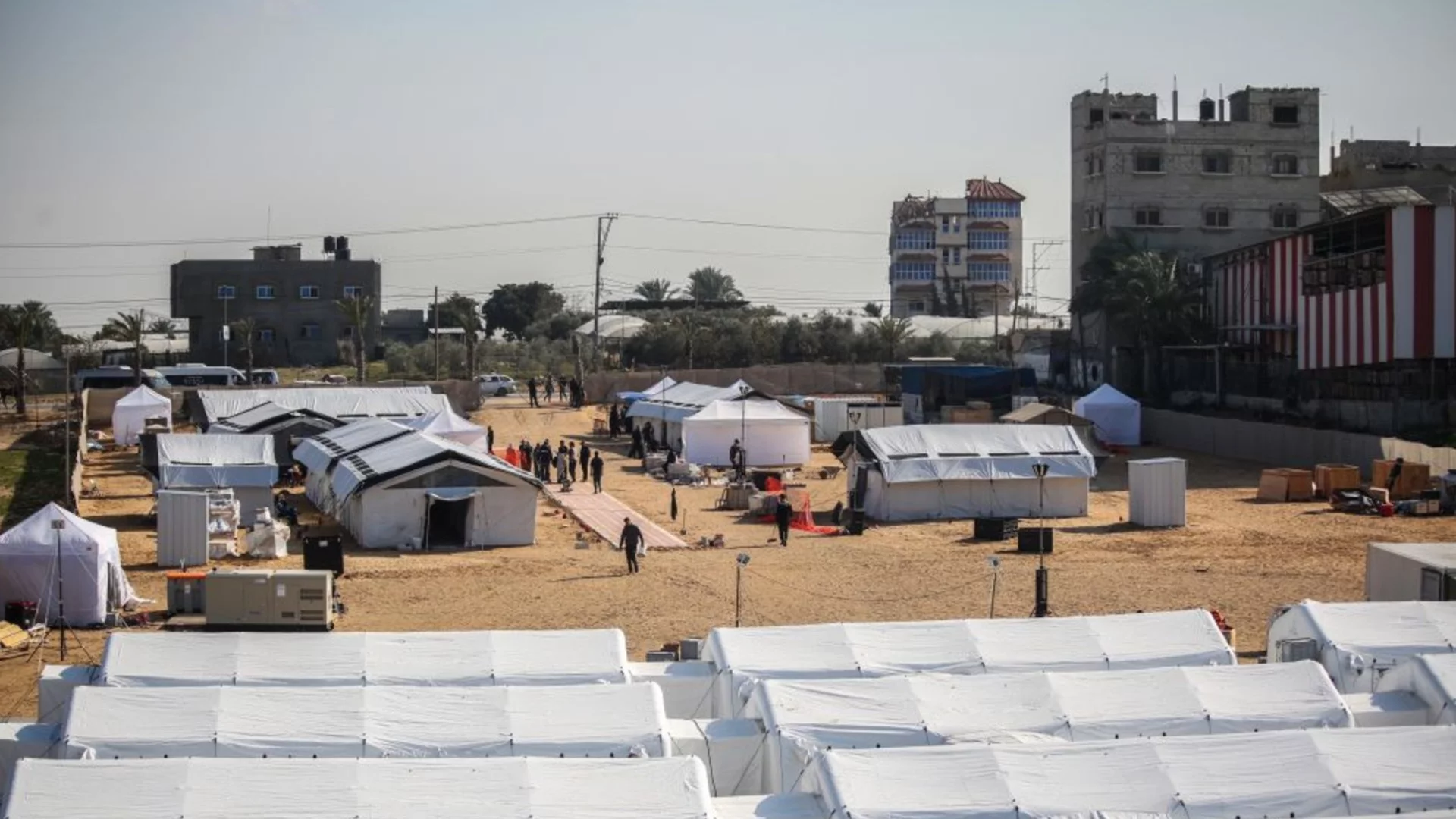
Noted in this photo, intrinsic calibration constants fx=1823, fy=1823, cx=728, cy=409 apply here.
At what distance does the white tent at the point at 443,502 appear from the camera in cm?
3369

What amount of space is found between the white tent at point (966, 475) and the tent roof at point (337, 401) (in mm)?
18806

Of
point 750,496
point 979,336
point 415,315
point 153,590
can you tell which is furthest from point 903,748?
point 415,315

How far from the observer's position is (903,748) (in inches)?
606

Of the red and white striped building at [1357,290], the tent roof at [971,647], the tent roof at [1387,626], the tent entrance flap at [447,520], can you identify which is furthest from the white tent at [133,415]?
the tent roof at [1387,626]

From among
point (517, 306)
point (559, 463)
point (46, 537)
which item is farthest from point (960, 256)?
point (46, 537)

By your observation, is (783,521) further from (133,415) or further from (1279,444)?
(133,415)

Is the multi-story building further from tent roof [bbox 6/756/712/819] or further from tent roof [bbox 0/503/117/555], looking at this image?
tent roof [bbox 6/756/712/819]

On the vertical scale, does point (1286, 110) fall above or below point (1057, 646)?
above

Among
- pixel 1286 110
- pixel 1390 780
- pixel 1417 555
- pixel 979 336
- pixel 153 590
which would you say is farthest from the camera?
pixel 979 336

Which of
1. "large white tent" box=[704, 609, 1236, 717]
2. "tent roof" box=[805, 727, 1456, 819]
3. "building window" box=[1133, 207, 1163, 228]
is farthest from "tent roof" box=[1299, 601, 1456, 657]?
"building window" box=[1133, 207, 1163, 228]

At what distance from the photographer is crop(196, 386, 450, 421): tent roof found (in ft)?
177

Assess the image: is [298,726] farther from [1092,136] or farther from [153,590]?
[1092,136]

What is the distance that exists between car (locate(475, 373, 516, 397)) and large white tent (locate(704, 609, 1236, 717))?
57.5 metres

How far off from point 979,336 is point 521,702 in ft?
271
